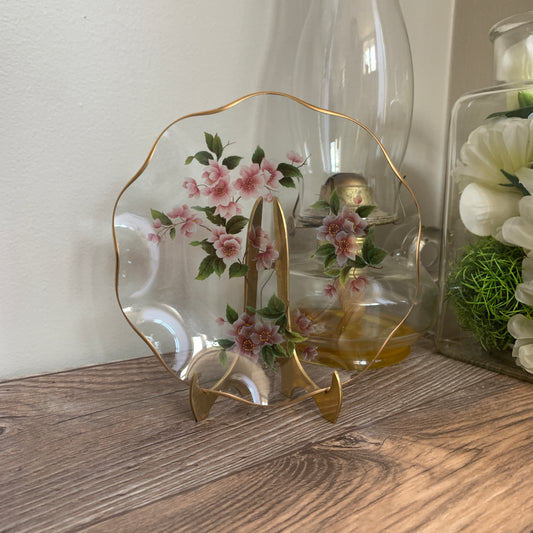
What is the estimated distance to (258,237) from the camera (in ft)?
1.44

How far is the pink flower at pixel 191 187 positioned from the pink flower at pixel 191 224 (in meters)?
0.02

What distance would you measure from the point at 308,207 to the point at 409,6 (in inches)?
18.9

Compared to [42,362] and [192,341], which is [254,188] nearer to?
[192,341]

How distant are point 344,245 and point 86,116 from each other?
32 centimetres

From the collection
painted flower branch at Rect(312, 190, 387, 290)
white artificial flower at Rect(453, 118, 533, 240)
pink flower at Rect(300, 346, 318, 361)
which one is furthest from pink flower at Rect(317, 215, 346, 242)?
white artificial flower at Rect(453, 118, 533, 240)

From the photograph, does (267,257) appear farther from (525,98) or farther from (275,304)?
(525,98)

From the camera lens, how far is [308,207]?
0.45 m

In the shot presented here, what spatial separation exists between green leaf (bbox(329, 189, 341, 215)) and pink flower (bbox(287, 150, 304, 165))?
1.7 inches

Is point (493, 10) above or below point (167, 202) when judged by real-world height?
above

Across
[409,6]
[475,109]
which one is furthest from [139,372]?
[409,6]

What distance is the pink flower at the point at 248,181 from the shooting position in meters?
0.43

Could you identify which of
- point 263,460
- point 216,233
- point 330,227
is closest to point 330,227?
point 330,227

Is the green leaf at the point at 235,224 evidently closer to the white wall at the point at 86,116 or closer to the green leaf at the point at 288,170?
the green leaf at the point at 288,170

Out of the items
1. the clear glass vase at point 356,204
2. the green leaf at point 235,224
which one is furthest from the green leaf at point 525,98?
the green leaf at point 235,224
